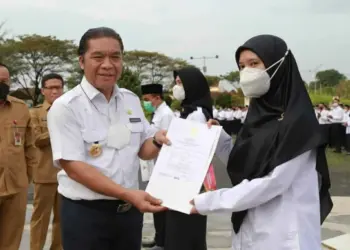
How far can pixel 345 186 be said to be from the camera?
8734 millimetres

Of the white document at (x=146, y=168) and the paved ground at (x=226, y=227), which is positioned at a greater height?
the white document at (x=146, y=168)

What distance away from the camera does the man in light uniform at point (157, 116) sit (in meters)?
5.18

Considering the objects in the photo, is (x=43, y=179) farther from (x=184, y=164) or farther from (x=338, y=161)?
(x=338, y=161)

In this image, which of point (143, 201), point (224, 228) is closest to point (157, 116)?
point (224, 228)

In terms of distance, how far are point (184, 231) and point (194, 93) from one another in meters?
1.31

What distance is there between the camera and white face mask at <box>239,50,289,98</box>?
232 cm

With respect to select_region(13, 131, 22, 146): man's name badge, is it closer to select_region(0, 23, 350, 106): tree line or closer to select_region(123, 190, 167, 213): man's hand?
select_region(123, 190, 167, 213): man's hand

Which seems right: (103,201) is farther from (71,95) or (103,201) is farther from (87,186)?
(71,95)

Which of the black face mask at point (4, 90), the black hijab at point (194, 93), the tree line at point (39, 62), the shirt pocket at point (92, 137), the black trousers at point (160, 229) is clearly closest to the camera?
the shirt pocket at point (92, 137)

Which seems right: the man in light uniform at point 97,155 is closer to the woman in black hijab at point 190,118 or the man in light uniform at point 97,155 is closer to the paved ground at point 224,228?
the woman in black hijab at point 190,118

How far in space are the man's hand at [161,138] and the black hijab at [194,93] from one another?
1.94 meters

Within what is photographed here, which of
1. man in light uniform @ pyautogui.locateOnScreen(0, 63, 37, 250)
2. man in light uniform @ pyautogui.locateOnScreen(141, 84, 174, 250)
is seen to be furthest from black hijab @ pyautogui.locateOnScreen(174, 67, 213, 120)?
man in light uniform @ pyautogui.locateOnScreen(0, 63, 37, 250)

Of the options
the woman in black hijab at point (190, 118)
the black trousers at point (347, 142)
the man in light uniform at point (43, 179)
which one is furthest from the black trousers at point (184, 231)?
the black trousers at point (347, 142)

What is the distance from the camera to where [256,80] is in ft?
7.60
